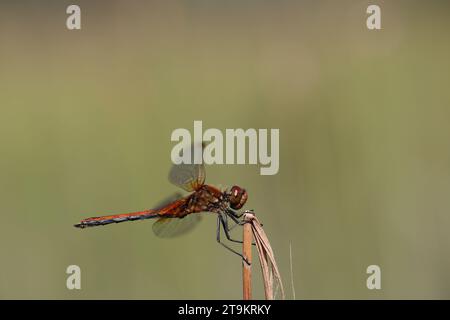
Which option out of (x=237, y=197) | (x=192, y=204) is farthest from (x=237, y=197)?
(x=192, y=204)

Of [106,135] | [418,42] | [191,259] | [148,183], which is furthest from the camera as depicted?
[418,42]

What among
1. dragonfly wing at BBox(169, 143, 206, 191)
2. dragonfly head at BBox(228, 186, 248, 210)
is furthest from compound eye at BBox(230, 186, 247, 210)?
dragonfly wing at BBox(169, 143, 206, 191)

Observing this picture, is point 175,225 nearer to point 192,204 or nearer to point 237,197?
point 192,204

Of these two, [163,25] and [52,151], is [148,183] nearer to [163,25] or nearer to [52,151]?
[52,151]

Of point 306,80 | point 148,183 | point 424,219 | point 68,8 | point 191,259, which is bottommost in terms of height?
point 191,259

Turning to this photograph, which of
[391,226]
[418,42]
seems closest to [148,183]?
[391,226]

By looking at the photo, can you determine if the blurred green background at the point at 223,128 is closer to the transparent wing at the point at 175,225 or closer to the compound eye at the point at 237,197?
the transparent wing at the point at 175,225

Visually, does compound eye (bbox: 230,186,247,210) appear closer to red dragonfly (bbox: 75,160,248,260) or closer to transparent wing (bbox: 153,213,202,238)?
red dragonfly (bbox: 75,160,248,260)

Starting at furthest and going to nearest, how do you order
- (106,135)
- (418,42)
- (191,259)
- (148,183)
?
1. (418,42)
2. (106,135)
3. (148,183)
4. (191,259)
